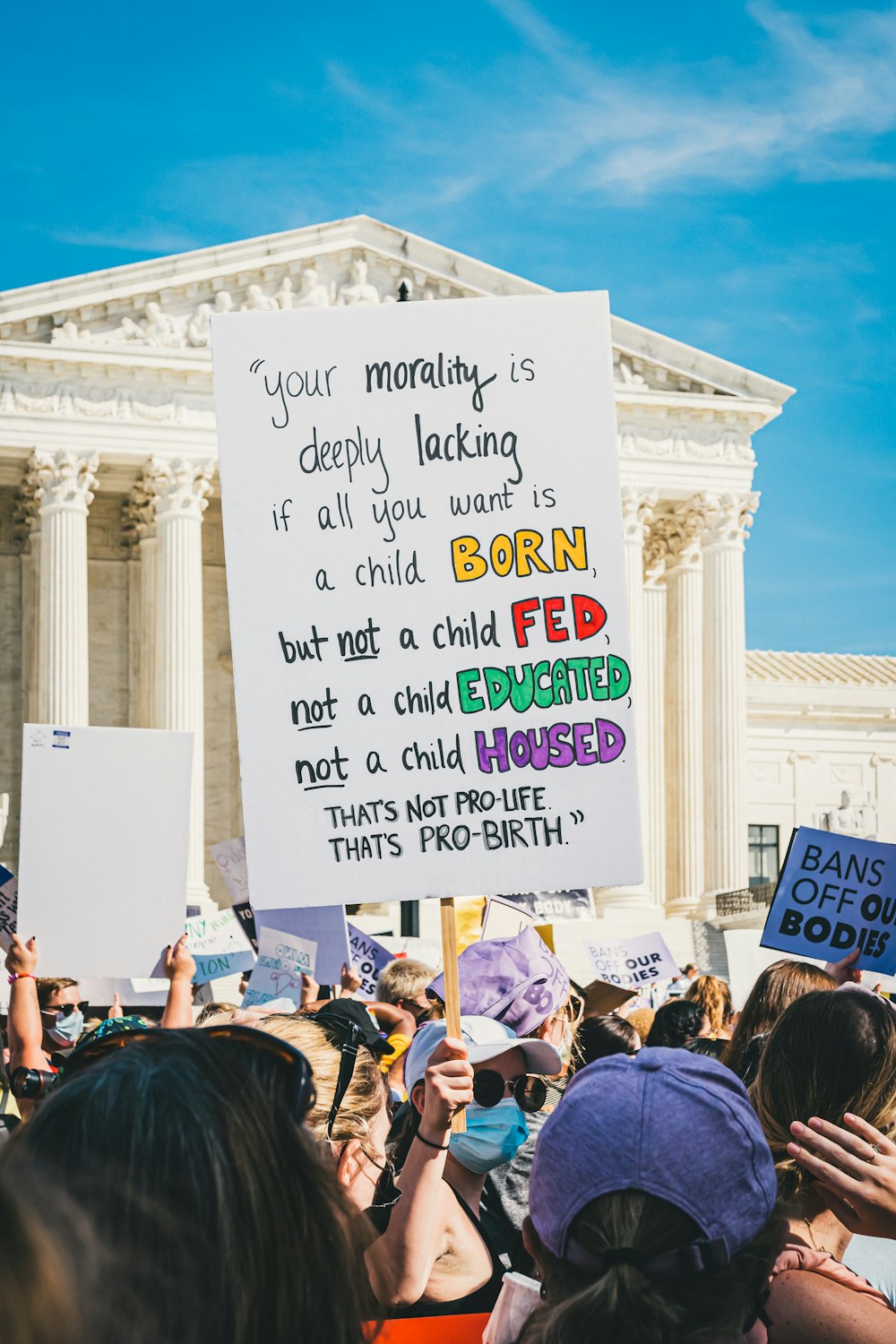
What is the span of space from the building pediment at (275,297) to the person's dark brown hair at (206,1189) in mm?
40106

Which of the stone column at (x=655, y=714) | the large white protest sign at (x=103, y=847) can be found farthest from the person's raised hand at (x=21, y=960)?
the stone column at (x=655, y=714)

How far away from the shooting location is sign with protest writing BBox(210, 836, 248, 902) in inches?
703

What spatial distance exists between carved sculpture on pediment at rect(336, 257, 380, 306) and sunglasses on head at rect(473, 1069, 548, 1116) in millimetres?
39767

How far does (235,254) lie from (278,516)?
1529 inches

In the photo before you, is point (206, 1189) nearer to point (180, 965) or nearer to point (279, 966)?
point (180, 965)

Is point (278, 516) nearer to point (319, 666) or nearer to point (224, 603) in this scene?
point (319, 666)

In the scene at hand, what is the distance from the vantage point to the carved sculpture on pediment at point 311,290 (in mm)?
43000

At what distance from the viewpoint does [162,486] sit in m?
41.9

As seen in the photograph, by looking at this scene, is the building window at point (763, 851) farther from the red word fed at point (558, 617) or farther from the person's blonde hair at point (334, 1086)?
the person's blonde hair at point (334, 1086)

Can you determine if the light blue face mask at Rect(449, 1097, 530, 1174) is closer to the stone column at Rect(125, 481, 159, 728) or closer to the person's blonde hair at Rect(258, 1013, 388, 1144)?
the person's blonde hair at Rect(258, 1013, 388, 1144)

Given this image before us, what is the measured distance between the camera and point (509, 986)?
17.6 feet

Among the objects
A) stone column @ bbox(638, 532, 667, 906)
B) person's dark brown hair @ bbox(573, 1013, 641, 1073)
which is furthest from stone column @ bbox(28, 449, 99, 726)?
person's dark brown hair @ bbox(573, 1013, 641, 1073)

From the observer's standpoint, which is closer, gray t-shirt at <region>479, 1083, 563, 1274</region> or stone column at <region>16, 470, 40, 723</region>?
gray t-shirt at <region>479, 1083, 563, 1274</region>

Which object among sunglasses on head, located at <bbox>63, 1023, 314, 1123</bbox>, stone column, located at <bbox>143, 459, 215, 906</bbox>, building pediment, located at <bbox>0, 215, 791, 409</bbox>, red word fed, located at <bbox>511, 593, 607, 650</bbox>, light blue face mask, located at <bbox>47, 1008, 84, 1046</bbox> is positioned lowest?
light blue face mask, located at <bbox>47, 1008, 84, 1046</bbox>
